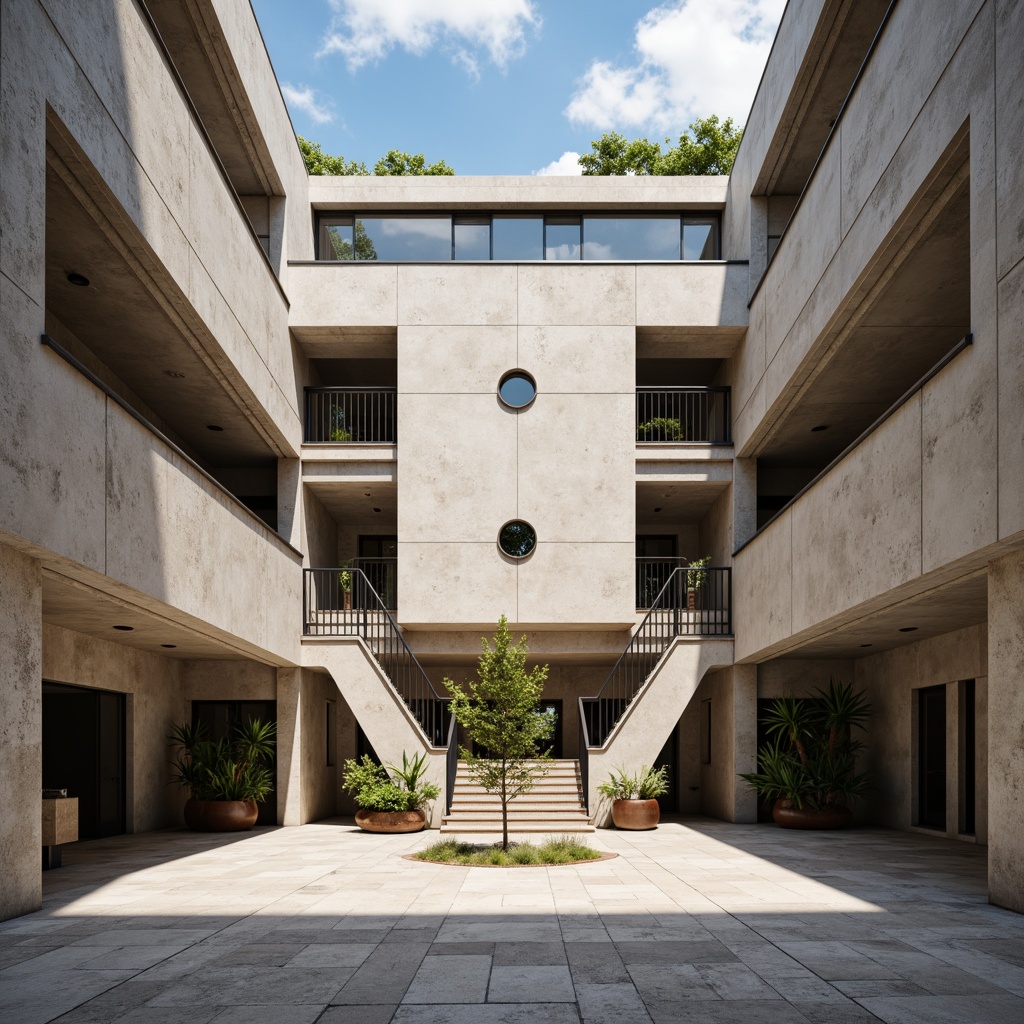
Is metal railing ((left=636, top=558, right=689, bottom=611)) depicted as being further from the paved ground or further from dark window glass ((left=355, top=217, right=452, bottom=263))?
the paved ground

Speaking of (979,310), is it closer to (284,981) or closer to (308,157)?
(284,981)

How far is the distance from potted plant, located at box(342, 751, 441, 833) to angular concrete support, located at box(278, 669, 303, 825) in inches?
66.4

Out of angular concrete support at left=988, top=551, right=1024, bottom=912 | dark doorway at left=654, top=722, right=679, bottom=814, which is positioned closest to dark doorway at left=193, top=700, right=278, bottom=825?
dark doorway at left=654, top=722, right=679, bottom=814

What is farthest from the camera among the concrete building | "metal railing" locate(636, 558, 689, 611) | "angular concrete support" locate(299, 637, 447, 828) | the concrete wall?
"metal railing" locate(636, 558, 689, 611)

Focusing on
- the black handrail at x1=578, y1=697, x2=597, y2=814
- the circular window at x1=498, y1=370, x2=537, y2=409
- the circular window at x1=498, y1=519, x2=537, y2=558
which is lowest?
the black handrail at x1=578, y1=697, x2=597, y2=814

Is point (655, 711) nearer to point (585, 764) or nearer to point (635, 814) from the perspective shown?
point (585, 764)

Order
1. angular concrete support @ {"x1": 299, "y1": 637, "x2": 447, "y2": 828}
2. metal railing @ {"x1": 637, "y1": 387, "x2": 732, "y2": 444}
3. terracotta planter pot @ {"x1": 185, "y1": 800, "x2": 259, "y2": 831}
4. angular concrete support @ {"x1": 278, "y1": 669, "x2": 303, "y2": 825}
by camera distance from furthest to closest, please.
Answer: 1. metal railing @ {"x1": 637, "y1": 387, "x2": 732, "y2": 444}
2. angular concrete support @ {"x1": 278, "y1": 669, "x2": 303, "y2": 825}
3. angular concrete support @ {"x1": 299, "y1": 637, "x2": 447, "y2": 828}
4. terracotta planter pot @ {"x1": 185, "y1": 800, "x2": 259, "y2": 831}

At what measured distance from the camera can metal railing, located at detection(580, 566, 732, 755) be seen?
18859 millimetres

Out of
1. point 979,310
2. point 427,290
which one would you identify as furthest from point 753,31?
point 979,310

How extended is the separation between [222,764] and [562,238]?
41.0 feet

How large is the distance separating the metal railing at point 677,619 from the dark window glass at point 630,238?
266 inches

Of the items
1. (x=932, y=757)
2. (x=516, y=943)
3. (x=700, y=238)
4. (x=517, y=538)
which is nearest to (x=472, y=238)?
(x=700, y=238)

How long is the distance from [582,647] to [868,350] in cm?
830

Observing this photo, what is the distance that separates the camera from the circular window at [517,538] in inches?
736
